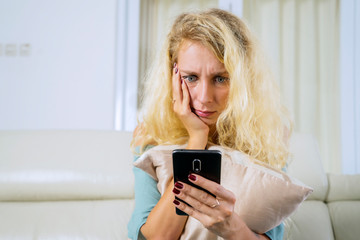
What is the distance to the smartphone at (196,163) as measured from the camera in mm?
679

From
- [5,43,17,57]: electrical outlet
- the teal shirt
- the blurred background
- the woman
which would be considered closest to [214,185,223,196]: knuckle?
the woman

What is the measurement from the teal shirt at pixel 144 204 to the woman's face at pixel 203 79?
0.27m

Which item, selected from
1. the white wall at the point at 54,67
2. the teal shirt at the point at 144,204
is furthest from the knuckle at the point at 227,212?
the white wall at the point at 54,67

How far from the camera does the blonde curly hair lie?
993mm

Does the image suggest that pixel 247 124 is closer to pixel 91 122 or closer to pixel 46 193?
pixel 46 193

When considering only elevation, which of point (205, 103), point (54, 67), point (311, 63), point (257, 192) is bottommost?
point (257, 192)

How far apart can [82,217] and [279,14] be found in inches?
91.8

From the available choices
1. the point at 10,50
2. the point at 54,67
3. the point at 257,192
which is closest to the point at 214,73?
the point at 257,192

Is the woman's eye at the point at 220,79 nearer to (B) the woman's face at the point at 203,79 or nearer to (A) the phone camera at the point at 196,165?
(B) the woman's face at the point at 203,79

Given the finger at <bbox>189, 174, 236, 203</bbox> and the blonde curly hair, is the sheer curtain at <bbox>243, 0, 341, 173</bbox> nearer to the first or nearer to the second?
the blonde curly hair

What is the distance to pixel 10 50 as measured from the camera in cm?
253

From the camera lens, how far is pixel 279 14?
271cm

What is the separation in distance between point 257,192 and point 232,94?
0.32 metres

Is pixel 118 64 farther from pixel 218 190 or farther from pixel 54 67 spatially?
pixel 218 190
